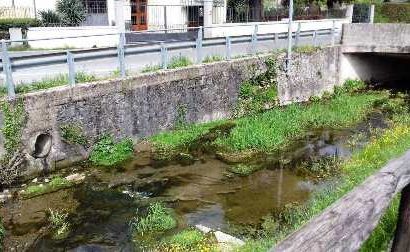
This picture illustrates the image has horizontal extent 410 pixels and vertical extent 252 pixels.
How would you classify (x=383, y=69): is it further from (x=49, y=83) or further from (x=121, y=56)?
(x=49, y=83)

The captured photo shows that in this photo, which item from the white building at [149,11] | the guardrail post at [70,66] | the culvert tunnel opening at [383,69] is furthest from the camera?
the white building at [149,11]

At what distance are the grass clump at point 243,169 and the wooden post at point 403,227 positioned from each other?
824cm

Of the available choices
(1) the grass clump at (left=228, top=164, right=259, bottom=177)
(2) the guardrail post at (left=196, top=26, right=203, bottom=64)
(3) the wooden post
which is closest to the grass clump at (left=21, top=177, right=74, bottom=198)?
(1) the grass clump at (left=228, top=164, right=259, bottom=177)

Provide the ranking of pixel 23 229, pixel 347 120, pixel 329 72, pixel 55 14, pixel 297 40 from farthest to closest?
pixel 55 14 → pixel 329 72 → pixel 297 40 → pixel 347 120 → pixel 23 229

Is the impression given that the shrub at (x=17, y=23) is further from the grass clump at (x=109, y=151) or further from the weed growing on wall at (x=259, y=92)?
the grass clump at (x=109, y=151)

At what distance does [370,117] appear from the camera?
1748 centimetres

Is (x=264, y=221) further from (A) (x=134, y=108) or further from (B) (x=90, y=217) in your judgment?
(A) (x=134, y=108)

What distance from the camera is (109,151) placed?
12.2m

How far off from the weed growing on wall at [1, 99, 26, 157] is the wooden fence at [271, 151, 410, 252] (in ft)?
29.5

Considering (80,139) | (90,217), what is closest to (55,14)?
(80,139)

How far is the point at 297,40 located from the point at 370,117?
448 cm

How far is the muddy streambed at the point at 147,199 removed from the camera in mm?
8398

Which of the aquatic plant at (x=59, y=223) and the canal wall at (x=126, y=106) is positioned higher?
the canal wall at (x=126, y=106)

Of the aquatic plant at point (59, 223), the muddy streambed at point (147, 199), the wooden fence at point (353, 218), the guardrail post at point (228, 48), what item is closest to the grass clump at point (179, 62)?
the guardrail post at point (228, 48)
